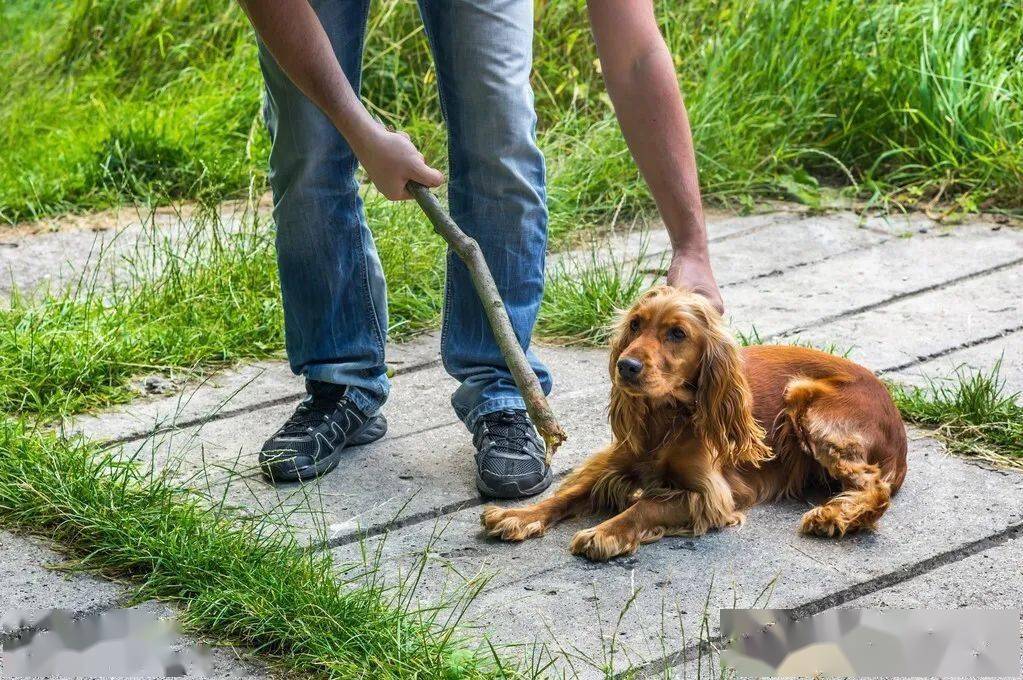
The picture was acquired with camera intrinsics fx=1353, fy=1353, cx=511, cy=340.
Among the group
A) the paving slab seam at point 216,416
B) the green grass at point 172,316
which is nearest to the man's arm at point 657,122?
the paving slab seam at point 216,416

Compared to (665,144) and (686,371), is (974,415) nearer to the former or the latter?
(686,371)

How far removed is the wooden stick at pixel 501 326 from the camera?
2.84 meters

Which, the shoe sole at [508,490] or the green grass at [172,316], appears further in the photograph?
the green grass at [172,316]

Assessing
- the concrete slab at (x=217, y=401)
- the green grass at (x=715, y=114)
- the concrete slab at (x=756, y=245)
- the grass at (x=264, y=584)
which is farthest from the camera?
the green grass at (x=715, y=114)

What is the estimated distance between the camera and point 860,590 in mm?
2775

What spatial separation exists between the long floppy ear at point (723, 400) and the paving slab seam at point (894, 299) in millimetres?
1215

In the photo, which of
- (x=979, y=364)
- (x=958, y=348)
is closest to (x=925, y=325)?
(x=958, y=348)

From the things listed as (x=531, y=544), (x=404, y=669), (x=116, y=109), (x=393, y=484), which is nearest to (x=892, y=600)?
(x=531, y=544)

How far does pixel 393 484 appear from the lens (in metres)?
3.33

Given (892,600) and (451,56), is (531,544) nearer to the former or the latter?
(892,600)

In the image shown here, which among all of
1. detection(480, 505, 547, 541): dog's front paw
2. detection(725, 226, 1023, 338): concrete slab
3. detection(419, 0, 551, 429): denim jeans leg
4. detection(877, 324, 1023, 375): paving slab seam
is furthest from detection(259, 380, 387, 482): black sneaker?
detection(877, 324, 1023, 375): paving slab seam

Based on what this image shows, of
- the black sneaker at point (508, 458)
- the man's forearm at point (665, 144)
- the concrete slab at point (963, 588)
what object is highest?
the man's forearm at point (665, 144)

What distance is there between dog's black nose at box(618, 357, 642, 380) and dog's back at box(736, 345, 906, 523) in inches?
18.6

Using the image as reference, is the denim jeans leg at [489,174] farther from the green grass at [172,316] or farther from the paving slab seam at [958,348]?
the paving slab seam at [958,348]
